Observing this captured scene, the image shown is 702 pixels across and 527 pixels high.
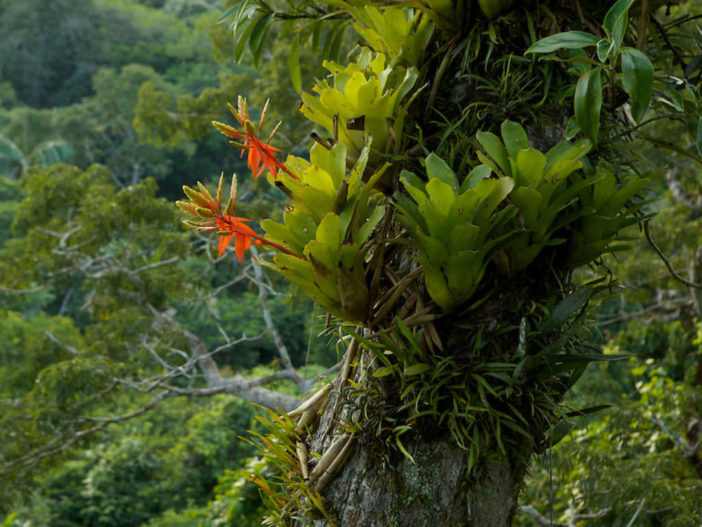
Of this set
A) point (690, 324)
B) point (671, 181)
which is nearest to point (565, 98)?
point (690, 324)

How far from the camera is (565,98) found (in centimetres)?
60

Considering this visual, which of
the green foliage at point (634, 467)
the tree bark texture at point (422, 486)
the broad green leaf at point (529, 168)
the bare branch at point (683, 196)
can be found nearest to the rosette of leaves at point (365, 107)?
the broad green leaf at point (529, 168)

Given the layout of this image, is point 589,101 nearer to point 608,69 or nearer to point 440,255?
point 608,69

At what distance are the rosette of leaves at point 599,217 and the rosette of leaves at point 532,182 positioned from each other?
17mm

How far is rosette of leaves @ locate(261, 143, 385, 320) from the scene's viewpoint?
0.51 m

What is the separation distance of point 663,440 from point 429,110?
2275mm

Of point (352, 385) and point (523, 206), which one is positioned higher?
point (523, 206)

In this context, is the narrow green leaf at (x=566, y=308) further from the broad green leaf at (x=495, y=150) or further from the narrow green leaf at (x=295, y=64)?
the narrow green leaf at (x=295, y=64)

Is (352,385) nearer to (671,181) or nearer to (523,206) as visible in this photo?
(523,206)

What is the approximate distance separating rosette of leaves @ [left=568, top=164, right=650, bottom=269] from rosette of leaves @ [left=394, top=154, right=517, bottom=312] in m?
0.08

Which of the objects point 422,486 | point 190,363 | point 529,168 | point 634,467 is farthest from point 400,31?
point 190,363

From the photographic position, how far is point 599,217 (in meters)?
0.54

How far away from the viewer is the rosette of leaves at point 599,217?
1.76ft

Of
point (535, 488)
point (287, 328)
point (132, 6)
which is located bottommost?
point (287, 328)
